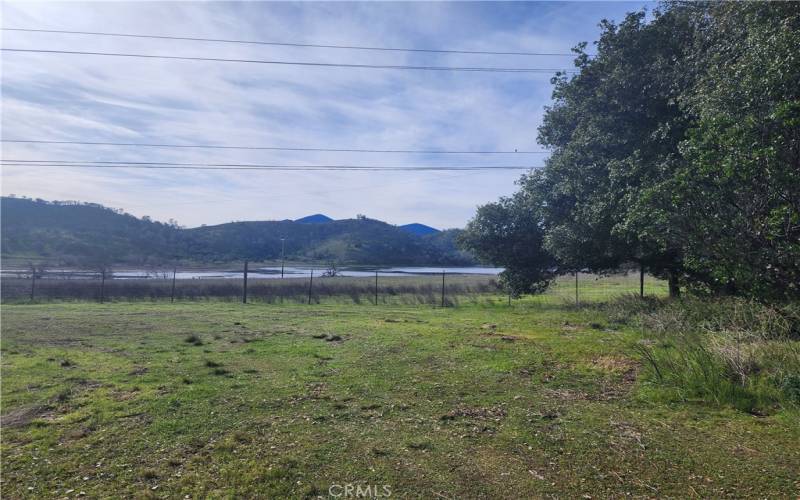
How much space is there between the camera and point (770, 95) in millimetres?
7105

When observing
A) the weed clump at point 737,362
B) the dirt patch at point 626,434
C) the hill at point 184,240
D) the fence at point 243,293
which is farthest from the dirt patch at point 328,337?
the hill at point 184,240

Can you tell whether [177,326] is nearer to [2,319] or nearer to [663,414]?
[2,319]

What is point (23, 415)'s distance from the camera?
5316mm

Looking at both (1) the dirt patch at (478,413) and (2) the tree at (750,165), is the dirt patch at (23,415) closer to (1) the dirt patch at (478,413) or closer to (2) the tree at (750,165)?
(1) the dirt patch at (478,413)

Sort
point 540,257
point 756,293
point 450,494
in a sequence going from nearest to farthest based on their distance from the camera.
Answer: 1. point 450,494
2. point 756,293
3. point 540,257

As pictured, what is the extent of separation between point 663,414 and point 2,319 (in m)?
17.2

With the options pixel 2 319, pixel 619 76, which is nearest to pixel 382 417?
pixel 619 76

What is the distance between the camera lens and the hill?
4128cm

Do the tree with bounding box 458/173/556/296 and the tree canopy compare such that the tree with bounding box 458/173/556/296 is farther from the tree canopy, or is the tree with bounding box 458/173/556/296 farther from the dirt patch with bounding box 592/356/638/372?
the dirt patch with bounding box 592/356/638/372

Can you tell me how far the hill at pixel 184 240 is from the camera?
4128cm

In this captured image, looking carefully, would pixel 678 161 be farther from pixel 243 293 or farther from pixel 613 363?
pixel 243 293

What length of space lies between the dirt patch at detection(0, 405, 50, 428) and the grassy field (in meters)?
0.04

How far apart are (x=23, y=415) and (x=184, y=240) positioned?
55.3 meters

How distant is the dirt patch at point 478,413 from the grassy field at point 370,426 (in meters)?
0.04
